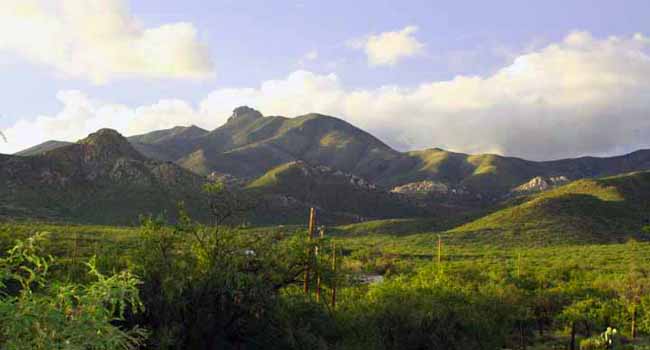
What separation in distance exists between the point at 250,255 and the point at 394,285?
6458 mm

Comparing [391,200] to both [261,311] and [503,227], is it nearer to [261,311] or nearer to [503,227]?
[503,227]

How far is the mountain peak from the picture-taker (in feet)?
337

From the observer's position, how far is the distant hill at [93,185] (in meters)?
79.6

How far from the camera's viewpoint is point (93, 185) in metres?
91.8

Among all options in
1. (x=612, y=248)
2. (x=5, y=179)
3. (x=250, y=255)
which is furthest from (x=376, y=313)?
(x=5, y=179)

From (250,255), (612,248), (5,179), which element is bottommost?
(612,248)

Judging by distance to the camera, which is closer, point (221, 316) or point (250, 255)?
point (221, 316)

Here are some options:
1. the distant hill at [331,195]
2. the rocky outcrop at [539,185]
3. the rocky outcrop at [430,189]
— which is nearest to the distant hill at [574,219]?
the distant hill at [331,195]

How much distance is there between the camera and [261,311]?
41.3 feet

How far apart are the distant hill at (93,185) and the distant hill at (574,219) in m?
43.9

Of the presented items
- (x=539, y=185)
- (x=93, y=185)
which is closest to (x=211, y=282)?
(x=93, y=185)

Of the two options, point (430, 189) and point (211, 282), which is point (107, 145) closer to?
point (211, 282)

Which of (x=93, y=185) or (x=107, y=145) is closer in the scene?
(x=93, y=185)

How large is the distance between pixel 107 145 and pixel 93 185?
1616 cm
